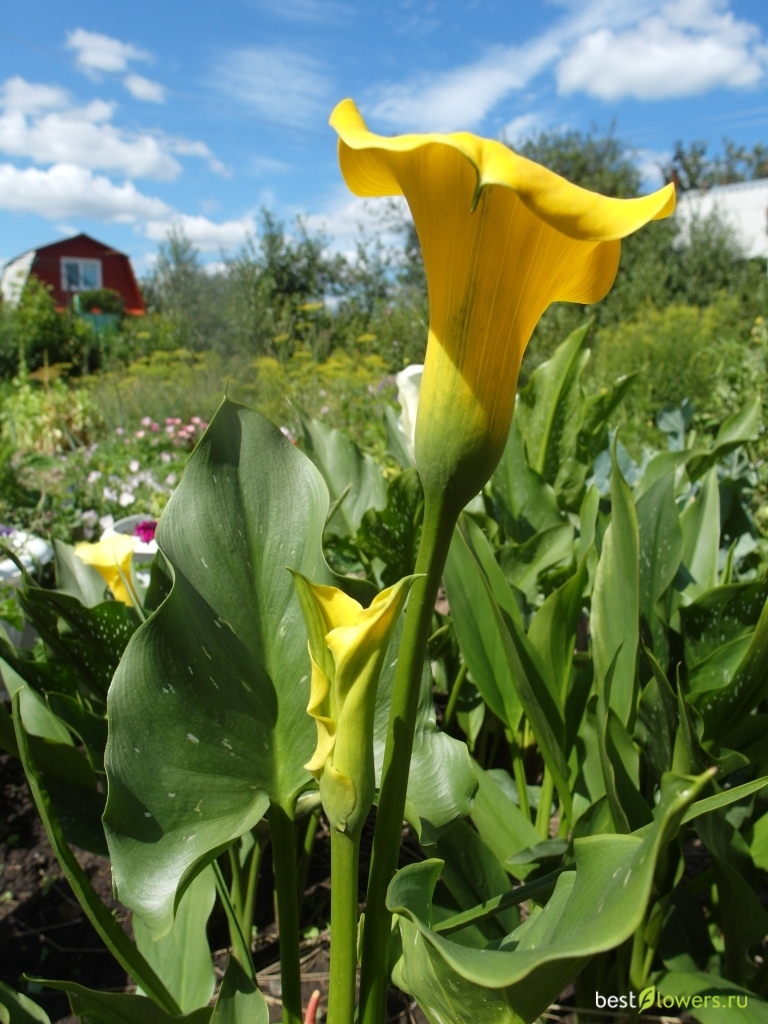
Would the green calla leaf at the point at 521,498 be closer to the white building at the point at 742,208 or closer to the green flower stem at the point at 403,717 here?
the green flower stem at the point at 403,717

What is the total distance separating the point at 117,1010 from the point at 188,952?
0.25 meters

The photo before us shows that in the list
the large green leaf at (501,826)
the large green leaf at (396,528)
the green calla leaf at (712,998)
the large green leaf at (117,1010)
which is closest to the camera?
the large green leaf at (117,1010)

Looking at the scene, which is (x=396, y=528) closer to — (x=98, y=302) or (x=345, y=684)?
(x=345, y=684)

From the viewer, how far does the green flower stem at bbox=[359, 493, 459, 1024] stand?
44 cm

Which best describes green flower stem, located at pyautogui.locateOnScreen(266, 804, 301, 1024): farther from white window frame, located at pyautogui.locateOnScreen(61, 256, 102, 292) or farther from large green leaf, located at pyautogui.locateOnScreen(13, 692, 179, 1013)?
white window frame, located at pyautogui.locateOnScreen(61, 256, 102, 292)

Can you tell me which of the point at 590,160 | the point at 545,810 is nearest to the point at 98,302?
the point at 590,160

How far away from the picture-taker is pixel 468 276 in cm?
39

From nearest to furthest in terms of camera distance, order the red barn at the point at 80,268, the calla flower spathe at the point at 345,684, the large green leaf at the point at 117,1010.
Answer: the calla flower spathe at the point at 345,684 → the large green leaf at the point at 117,1010 → the red barn at the point at 80,268

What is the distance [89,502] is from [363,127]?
2.81 metres

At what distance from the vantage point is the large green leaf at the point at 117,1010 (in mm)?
515

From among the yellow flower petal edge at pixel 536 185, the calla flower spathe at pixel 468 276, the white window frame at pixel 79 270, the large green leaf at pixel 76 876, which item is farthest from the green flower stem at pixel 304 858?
the white window frame at pixel 79 270

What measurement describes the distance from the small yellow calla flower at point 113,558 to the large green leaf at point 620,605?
557 mm

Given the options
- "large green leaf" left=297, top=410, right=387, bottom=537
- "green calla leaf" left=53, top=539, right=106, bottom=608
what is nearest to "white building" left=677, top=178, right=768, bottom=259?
"large green leaf" left=297, top=410, right=387, bottom=537

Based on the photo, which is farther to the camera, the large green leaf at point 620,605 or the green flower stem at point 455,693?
the green flower stem at point 455,693
